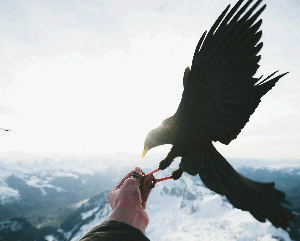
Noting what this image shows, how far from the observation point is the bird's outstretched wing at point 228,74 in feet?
7.16

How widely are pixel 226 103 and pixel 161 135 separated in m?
1.37

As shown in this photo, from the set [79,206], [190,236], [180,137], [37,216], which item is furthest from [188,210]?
[180,137]

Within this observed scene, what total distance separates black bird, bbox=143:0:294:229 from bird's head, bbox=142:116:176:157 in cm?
9

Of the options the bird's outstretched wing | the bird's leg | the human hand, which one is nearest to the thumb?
the human hand

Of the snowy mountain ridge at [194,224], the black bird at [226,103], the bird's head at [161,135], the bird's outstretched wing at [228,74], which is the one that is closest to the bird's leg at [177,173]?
the black bird at [226,103]

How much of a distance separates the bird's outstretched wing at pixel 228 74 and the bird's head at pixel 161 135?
62 centimetres

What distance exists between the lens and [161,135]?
3.37 meters

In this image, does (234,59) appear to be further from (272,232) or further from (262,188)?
(272,232)

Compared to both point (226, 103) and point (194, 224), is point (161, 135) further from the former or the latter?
point (194, 224)

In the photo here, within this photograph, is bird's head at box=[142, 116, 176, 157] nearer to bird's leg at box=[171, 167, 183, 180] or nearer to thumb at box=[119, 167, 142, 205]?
bird's leg at box=[171, 167, 183, 180]

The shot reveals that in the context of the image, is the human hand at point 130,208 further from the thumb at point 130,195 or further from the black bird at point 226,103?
the black bird at point 226,103

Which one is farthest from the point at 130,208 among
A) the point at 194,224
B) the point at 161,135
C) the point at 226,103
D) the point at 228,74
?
the point at 194,224

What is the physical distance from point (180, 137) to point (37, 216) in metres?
230

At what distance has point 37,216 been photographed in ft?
569
